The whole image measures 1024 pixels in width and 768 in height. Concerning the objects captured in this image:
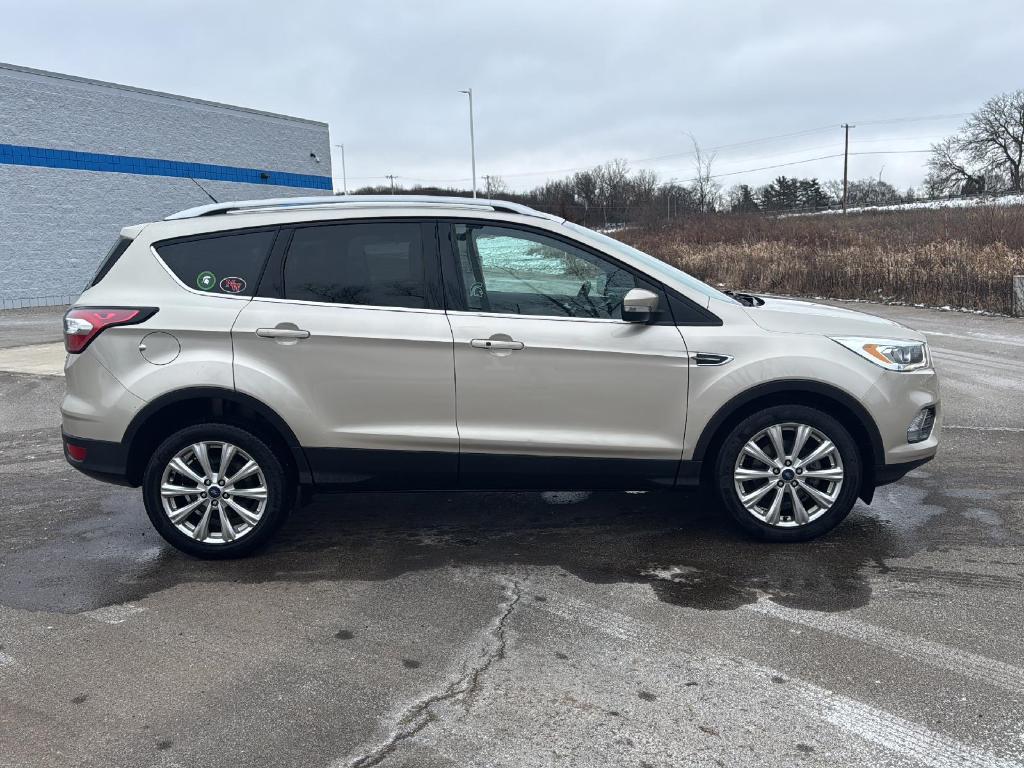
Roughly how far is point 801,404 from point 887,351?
533 mm

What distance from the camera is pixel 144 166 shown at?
25250 millimetres

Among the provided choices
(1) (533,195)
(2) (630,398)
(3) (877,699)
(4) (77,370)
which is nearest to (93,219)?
(4) (77,370)

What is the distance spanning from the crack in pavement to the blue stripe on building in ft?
75.1

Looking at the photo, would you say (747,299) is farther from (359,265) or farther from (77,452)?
(77,452)

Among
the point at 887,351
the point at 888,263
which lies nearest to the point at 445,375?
the point at 887,351

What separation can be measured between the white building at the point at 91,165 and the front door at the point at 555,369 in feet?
61.7

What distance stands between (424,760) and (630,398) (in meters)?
2.21

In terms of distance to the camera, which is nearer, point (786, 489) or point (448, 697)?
point (448, 697)

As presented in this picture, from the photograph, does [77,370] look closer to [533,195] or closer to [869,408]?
[869,408]

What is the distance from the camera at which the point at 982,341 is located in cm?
1251

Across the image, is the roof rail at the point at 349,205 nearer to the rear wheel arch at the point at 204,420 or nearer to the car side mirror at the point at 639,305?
the car side mirror at the point at 639,305

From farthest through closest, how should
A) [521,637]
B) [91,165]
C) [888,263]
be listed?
[91,165] → [888,263] → [521,637]

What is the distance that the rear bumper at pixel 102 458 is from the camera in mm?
4484

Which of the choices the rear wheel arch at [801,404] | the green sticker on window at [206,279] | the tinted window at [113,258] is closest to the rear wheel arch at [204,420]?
the green sticker on window at [206,279]
